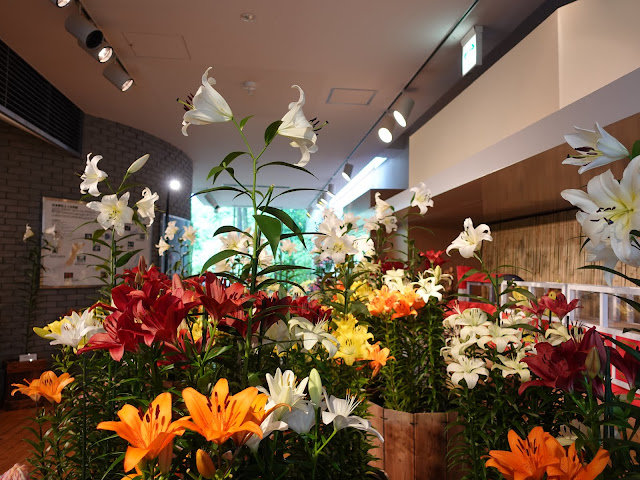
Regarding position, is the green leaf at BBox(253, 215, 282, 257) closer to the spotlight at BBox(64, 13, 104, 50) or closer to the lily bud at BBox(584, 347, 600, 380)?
the lily bud at BBox(584, 347, 600, 380)

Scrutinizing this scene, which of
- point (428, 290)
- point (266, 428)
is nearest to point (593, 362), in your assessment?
point (266, 428)

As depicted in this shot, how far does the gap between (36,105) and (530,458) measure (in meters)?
5.00

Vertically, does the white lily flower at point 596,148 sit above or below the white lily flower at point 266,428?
above

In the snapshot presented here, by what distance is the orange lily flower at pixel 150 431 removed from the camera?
565 mm

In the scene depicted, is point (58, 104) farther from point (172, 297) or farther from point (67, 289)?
point (172, 297)

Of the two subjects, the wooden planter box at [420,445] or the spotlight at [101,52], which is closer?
the wooden planter box at [420,445]

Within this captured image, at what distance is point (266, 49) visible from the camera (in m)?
3.74

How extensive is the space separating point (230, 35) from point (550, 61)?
237 centimetres

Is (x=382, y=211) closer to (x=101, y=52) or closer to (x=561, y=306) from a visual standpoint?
(x=561, y=306)

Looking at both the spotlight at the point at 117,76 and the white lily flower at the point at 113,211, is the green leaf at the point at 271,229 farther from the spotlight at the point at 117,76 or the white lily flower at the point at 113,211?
the spotlight at the point at 117,76

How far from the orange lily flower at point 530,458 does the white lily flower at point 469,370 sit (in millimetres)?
395

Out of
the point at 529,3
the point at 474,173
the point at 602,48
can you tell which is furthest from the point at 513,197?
the point at 529,3

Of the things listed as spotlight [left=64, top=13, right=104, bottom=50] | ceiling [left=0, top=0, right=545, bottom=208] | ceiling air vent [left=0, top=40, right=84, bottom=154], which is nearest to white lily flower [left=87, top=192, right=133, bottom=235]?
ceiling [left=0, top=0, right=545, bottom=208]

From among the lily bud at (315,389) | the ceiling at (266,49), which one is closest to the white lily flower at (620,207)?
the lily bud at (315,389)
